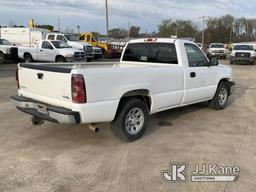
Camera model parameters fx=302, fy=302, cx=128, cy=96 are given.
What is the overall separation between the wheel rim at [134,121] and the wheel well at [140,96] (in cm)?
24

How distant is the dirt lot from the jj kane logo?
102 millimetres

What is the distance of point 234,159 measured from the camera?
15.5ft

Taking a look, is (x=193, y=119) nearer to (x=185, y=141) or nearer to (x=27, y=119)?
(x=185, y=141)

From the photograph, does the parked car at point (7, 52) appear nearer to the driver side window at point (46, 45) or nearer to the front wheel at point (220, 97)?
the driver side window at point (46, 45)

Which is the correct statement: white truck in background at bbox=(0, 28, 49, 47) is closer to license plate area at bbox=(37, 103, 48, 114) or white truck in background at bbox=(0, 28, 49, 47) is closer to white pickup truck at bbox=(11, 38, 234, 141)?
white pickup truck at bbox=(11, 38, 234, 141)

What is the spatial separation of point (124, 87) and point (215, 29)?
92462mm

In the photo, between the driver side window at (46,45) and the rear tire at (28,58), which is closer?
the driver side window at (46,45)

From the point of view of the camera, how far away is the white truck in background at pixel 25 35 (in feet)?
87.5

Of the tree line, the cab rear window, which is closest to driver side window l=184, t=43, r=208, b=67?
the cab rear window

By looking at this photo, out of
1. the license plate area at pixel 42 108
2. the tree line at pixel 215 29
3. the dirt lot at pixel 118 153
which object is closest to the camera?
the dirt lot at pixel 118 153

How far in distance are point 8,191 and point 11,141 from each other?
1815 millimetres

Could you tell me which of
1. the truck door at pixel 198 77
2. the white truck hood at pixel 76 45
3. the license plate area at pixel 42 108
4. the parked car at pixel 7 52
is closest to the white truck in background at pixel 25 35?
the white truck hood at pixel 76 45

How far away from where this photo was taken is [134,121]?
5.45 meters

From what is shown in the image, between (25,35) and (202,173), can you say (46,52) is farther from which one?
(202,173)
